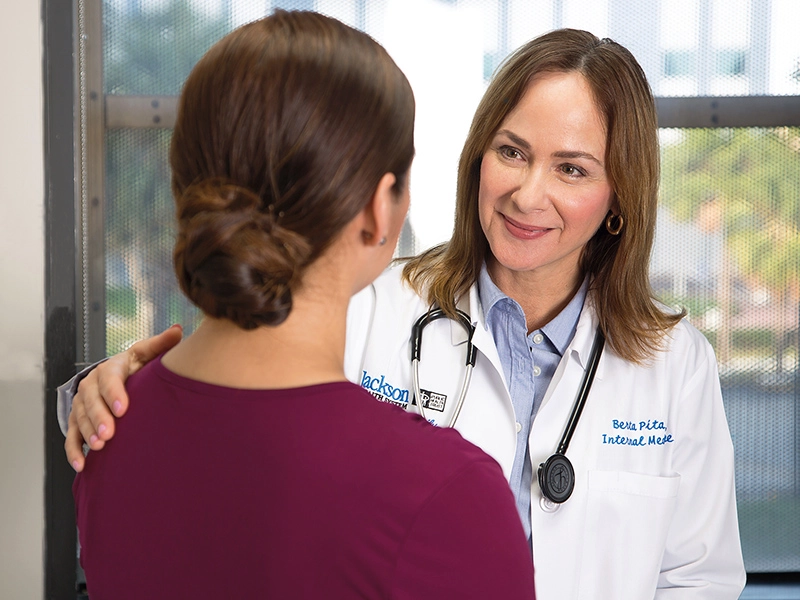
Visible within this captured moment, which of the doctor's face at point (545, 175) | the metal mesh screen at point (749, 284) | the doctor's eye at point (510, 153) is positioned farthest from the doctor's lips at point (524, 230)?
the metal mesh screen at point (749, 284)

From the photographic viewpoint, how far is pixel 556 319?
1.35m

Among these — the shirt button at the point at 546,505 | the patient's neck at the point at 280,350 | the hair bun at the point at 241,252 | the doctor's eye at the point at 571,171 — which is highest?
the doctor's eye at the point at 571,171

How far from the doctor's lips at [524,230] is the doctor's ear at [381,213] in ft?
2.13

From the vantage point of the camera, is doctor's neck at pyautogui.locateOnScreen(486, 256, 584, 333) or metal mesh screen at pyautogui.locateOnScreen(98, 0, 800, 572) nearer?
doctor's neck at pyautogui.locateOnScreen(486, 256, 584, 333)

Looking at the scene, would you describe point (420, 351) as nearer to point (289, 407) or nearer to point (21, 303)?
point (289, 407)

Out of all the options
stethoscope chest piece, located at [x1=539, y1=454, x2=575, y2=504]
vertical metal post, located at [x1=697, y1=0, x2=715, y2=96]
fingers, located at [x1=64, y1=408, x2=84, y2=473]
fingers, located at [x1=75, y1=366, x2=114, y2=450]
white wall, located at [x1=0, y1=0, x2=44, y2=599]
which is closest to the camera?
fingers, located at [x1=75, y1=366, x2=114, y2=450]

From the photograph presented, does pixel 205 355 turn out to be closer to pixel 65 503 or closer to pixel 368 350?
pixel 368 350

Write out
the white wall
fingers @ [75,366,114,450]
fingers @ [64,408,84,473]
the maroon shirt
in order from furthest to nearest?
the white wall → fingers @ [64,408,84,473] → fingers @ [75,366,114,450] → the maroon shirt

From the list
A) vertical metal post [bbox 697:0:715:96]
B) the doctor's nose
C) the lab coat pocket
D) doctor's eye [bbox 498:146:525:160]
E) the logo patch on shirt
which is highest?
vertical metal post [bbox 697:0:715:96]

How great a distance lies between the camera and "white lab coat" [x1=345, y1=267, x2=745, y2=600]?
121 centimetres

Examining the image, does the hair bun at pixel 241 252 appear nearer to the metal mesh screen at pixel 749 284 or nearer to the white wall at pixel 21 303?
the white wall at pixel 21 303

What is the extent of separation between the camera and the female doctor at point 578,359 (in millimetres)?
1217

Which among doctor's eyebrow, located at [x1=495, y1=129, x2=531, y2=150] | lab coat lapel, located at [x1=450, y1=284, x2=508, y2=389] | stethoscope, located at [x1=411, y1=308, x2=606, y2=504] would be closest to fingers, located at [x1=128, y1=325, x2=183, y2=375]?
stethoscope, located at [x1=411, y1=308, x2=606, y2=504]

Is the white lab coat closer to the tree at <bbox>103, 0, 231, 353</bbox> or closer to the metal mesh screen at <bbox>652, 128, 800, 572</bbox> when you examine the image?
the metal mesh screen at <bbox>652, 128, 800, 572</bbox>
